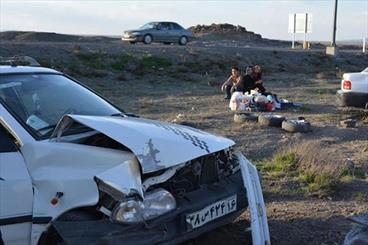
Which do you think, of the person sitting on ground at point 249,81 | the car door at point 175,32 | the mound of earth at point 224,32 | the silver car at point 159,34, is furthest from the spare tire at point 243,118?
the mound of earth at point 224,32

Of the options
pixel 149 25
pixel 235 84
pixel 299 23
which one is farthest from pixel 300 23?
pixel 235 84

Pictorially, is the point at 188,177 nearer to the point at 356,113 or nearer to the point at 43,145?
the point at 43,145

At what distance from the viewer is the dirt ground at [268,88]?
5.61 metres

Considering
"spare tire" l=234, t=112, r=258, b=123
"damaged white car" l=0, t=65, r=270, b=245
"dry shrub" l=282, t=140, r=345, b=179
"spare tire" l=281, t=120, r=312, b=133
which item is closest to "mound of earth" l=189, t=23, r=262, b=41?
"spare tire" l=234, t=112, r=258, b=123

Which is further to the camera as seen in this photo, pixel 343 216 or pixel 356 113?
pixel 356 113

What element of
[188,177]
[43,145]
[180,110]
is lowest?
[180,110]

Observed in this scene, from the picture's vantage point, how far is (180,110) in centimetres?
1543

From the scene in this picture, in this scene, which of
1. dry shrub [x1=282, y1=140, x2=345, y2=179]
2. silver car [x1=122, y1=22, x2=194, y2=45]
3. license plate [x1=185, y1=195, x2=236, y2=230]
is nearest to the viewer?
license plate [x1=185, y1=195, x2=236, y2=230]

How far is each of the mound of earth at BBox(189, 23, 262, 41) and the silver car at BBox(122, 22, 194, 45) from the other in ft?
56.7

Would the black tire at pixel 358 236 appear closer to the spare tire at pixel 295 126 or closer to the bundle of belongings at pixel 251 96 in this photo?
the spare tire at pixel 295 126

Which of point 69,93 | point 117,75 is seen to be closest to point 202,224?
point 69,93

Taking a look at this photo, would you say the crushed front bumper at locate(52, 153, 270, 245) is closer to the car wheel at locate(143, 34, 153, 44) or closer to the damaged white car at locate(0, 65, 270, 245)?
the damaged white car at locate(0, 65, 270, 245)

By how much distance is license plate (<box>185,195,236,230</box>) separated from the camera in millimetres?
4156

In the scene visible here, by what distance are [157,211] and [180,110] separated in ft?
37.7
